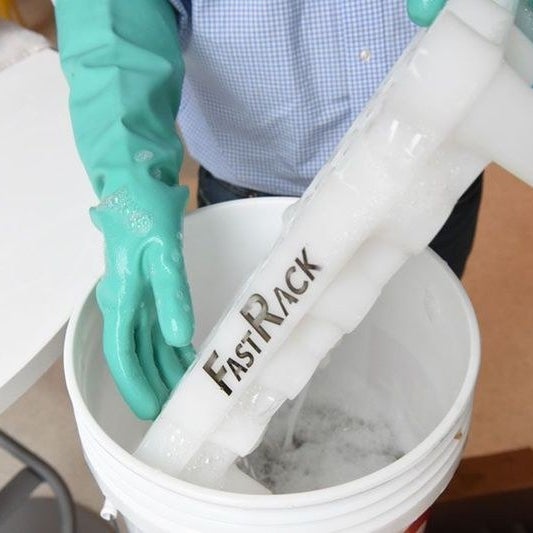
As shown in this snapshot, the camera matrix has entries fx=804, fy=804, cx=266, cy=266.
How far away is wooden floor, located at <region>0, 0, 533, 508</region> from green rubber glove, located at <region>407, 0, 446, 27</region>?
3.08ft

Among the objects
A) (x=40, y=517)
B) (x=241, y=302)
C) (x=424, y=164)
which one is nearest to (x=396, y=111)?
(x=424, y=164)

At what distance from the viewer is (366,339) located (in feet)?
2.44

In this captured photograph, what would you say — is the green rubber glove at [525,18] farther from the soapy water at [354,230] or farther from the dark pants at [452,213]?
the dark pants at [452,213]

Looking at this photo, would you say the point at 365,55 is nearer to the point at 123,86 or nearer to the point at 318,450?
the point at 123,86

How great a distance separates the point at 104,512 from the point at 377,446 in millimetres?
247

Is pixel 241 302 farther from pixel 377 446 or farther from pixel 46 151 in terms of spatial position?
pixel 46 151

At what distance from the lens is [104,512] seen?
0.62m

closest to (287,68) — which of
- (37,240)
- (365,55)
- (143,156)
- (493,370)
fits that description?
(365,55)

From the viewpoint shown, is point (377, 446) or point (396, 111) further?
point (377, 446)

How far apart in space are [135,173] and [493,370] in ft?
3.44

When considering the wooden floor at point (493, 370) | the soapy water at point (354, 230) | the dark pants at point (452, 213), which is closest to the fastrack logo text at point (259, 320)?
the soapy water at point (354, 230)

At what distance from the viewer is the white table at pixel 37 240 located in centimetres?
67

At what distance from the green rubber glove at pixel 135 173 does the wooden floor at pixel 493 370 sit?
0.80 meters

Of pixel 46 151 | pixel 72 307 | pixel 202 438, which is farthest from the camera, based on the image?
pixel 46 151
